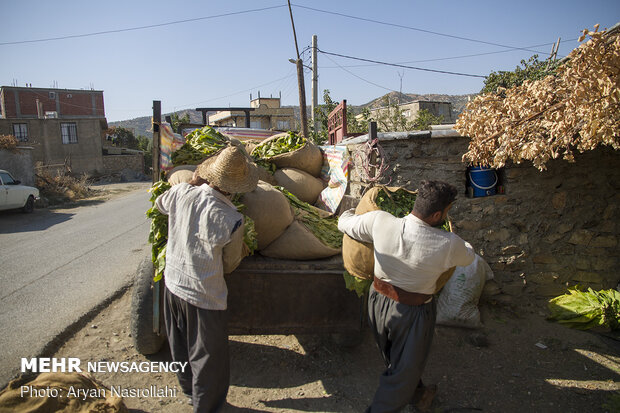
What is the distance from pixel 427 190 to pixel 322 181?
2955 mm

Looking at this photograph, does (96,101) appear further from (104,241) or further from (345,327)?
(345,327)

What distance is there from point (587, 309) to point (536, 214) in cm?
112

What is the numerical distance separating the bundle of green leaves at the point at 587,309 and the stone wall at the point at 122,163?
107 feet

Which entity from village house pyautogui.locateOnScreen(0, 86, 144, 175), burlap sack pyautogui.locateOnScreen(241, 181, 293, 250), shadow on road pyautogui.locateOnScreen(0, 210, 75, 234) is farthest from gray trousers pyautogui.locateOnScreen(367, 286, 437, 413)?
village house pyautogui.locateOnScreen(0, 86, 144, 175)

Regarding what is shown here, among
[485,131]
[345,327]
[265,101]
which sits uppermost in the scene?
[265,101]

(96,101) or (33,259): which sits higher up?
(96,101)

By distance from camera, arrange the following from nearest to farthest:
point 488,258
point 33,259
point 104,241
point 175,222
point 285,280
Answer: point 175,222
point 285,280
point 488,258
point 33,259
point 104,241

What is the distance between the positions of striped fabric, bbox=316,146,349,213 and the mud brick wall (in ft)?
0.40

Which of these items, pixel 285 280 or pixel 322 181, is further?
pixel 322 181

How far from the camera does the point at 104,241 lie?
8.04 m

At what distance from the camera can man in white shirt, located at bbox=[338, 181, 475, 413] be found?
89.2 inches

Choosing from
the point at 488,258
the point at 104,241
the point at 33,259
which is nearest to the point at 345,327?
the point at 488,258

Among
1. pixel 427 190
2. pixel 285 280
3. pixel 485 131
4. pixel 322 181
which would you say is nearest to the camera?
pixel 427 190

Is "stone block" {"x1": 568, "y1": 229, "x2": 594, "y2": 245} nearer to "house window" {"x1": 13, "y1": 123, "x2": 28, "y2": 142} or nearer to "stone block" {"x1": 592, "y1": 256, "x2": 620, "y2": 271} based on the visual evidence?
"stone block" {"x1": 592, "y1": 256, "x2": 620, "y2": 271}
